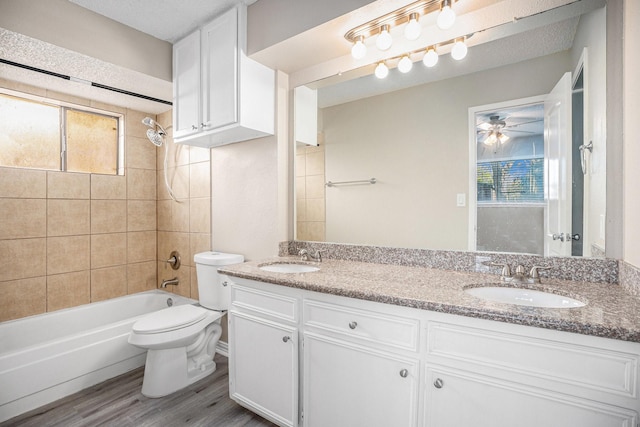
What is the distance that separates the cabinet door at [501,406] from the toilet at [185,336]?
1303 millimetres

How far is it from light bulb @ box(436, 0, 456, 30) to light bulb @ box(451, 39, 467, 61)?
173mm

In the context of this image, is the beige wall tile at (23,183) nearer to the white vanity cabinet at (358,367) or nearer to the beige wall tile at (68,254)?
the beige wall tile at (68,254)

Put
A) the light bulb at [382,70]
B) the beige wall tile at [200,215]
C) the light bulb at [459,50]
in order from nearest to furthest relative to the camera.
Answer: the light bulb at [459,50] < the light bulb at [382,70] < the beige wall tile at [200,215]

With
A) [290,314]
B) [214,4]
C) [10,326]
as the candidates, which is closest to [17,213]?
[10,326]

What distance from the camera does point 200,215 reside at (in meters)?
2.75

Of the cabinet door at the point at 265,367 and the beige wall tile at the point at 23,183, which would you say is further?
the beige wall tile at the point at 23,183

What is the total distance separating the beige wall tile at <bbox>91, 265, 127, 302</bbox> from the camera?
2742 millimetres

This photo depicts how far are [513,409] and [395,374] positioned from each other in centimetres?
39

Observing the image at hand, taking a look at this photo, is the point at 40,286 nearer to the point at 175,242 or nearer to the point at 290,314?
the point at 175,242

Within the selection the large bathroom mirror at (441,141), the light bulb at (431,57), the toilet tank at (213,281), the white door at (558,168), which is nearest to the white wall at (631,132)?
the large bathroom mirror at (441,141)

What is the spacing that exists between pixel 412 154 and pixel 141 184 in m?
2.61

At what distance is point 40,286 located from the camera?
8.00 ft

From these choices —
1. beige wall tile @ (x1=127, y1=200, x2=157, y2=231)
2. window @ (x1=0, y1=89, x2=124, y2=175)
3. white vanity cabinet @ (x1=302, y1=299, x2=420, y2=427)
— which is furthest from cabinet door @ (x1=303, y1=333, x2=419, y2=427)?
window @ (x1=0, y1=89, x2=124, y2=175)

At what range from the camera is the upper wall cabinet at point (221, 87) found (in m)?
1.98
